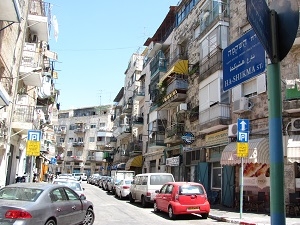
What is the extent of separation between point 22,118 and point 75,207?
15.6 metres

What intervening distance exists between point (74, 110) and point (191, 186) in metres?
86.1

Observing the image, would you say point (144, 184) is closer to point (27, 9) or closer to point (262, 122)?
point (262, 122)

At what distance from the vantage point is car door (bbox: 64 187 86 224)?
10531 mm

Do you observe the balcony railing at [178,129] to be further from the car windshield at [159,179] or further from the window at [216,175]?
the car windshield at [159,179]

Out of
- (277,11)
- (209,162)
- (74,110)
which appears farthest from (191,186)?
(74,110)

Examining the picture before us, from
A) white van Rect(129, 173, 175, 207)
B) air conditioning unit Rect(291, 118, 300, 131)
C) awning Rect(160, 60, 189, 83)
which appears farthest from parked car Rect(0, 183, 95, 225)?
awning Rect(160, 60, 189, 83)

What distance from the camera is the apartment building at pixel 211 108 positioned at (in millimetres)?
17609

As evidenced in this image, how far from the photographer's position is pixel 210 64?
2514 centimetres

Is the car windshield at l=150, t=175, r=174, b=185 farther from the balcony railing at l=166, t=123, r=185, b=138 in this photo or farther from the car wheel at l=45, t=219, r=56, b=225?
the car wheel at l=45, t=219, r=56, b=225

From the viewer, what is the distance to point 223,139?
22750mm

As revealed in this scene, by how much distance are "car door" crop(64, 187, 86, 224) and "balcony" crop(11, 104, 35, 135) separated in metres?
14.6

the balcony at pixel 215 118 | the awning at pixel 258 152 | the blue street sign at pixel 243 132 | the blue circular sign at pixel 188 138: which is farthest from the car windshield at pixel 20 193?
the blue circular sign at pixel 188 138

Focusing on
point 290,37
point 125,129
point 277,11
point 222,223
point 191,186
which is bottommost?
point 222,223

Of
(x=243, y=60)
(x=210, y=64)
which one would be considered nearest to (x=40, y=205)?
(x=243, y=60)
